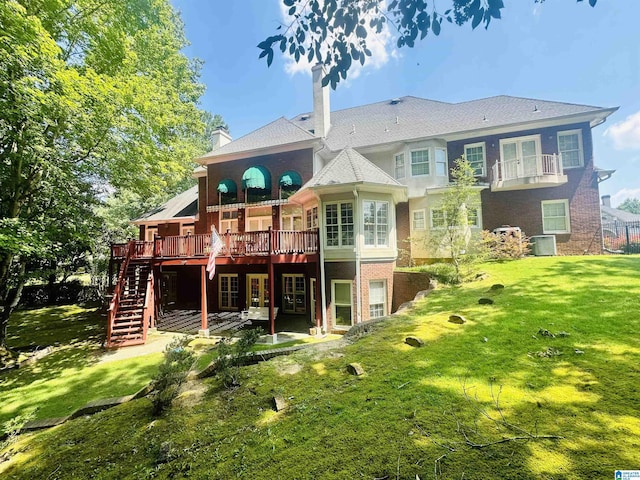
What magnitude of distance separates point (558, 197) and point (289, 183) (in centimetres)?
1392

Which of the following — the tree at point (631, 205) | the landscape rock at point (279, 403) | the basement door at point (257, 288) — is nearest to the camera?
the landscape rock at point (279, 403)

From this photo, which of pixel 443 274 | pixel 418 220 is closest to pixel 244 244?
pixel 443 274

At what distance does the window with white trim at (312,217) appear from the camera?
43.1 feet

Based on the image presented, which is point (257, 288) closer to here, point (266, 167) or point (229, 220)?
point (229, 220)

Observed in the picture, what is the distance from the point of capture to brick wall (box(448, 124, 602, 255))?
45.0 ft

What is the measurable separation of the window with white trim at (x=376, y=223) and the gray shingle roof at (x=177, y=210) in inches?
495

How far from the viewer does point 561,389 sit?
3250mm

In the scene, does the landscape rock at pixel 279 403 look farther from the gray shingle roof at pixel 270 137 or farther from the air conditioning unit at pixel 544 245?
the air conditioning unit at pixel 544 245

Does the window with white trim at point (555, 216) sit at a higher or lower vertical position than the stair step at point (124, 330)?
higher

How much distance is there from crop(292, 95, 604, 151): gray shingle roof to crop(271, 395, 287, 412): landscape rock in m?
15.0

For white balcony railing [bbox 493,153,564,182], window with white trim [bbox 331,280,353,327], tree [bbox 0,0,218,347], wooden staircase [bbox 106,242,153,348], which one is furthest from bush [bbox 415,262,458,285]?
tree [bbox 0,0,218,347]

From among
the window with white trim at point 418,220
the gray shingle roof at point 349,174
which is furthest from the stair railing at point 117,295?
the window with white trim at point 418,220

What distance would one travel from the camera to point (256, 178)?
1556cm

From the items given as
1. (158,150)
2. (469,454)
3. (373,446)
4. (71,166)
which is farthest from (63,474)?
(158,150)
